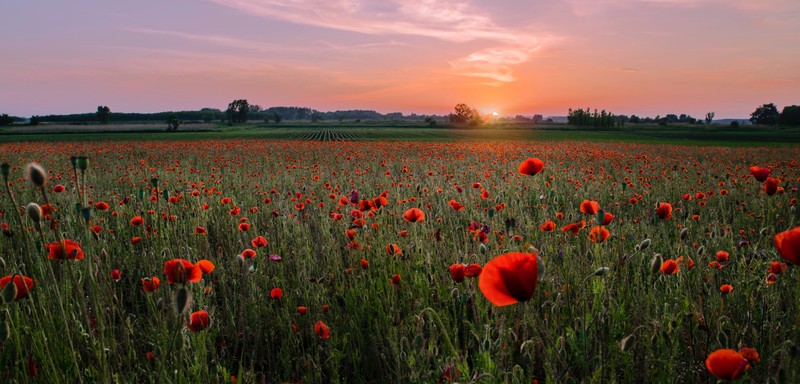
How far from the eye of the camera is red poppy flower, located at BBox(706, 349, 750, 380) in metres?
1.19

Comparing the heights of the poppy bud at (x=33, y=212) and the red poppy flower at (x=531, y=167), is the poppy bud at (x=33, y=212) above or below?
below

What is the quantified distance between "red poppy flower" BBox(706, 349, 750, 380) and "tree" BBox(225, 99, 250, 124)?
14539 cm

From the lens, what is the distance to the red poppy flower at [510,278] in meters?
1.20

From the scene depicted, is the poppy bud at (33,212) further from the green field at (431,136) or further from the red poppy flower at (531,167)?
the green field at (431,136)

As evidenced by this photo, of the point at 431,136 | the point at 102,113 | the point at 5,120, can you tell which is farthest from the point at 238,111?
the point at 431,136

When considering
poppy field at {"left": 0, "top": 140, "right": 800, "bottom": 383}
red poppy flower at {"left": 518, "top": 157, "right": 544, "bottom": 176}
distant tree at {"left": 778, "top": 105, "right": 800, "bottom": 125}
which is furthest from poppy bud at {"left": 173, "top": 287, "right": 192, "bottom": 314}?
distant tree at {"left": 778, "top": 105, "right": 800, "bottom": 125}

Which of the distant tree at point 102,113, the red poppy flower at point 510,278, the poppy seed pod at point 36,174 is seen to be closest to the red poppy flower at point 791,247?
the red poppy flower at point 510,278

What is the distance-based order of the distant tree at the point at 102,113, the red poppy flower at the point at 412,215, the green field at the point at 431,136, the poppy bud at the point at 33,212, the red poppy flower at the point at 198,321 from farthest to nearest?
1. the distant tree at the point at 102,113
2. the green field at the point at 431,136
3. the red poppy flower at the point at 412,215
4. the red poppy flower at the point at 198,321
5. the poppy bud at the point at 33,212

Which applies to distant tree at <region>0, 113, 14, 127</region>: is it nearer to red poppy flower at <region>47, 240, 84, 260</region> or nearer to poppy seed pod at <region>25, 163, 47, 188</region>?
red poppy flower at <region>47, 240, 84, 260</region>

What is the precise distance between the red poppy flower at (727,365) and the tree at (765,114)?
156 metres

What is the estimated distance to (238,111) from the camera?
5413 inches

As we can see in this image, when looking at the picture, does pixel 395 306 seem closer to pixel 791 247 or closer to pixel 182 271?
pixel 182 271

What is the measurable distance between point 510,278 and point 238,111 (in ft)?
482

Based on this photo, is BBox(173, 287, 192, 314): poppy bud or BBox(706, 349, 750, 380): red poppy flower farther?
BBox(173, 287, 192, 314): poppy bud
